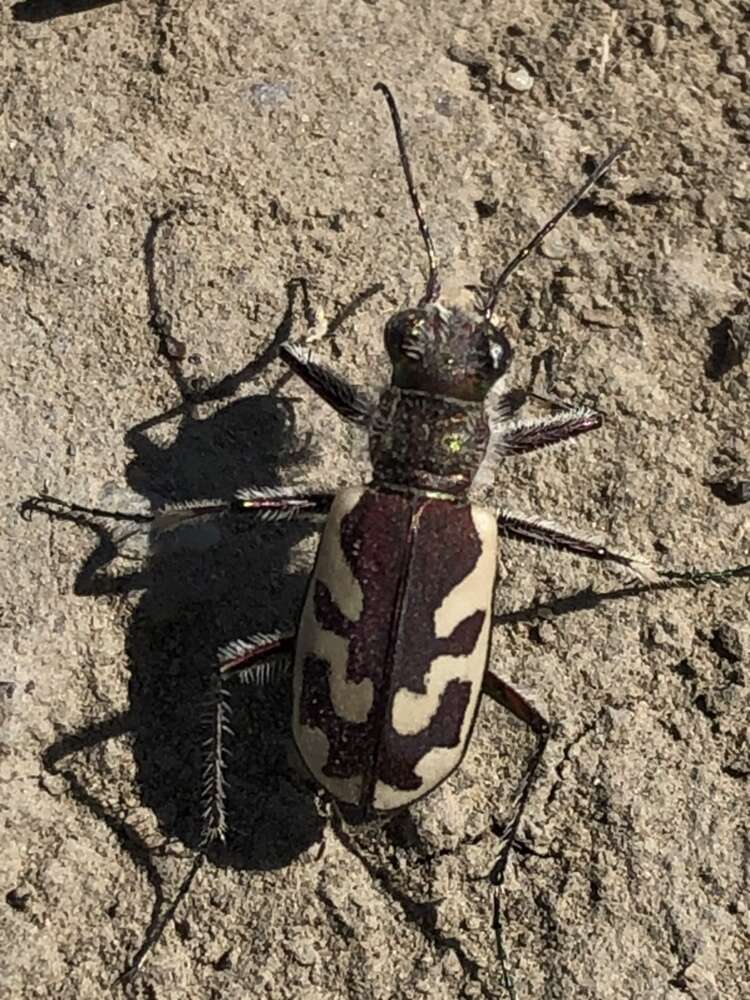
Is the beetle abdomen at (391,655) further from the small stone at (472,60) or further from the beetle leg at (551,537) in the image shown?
the small stone at (472,60)

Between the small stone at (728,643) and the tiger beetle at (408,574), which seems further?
the small stone at (728,643)

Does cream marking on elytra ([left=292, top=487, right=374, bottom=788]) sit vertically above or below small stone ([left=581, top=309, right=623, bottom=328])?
below

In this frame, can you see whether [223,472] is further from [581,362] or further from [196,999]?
[196,999]

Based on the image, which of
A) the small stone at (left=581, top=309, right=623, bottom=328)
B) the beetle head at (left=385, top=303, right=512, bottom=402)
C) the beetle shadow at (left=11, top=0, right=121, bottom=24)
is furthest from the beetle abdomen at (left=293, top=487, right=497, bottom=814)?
the beetle shadow at (left=11, top=0, right=121, bottom=24)

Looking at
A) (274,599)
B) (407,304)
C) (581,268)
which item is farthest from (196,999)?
(581,268)

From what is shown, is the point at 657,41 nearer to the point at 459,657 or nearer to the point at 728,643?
the point at 728,643

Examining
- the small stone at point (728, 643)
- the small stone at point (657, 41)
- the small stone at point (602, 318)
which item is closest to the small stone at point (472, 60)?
the small stone at point (657, 41)

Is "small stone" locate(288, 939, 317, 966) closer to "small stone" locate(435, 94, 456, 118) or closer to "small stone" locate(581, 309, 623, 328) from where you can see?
"small stone" locate(581, 309, 623, 328)
